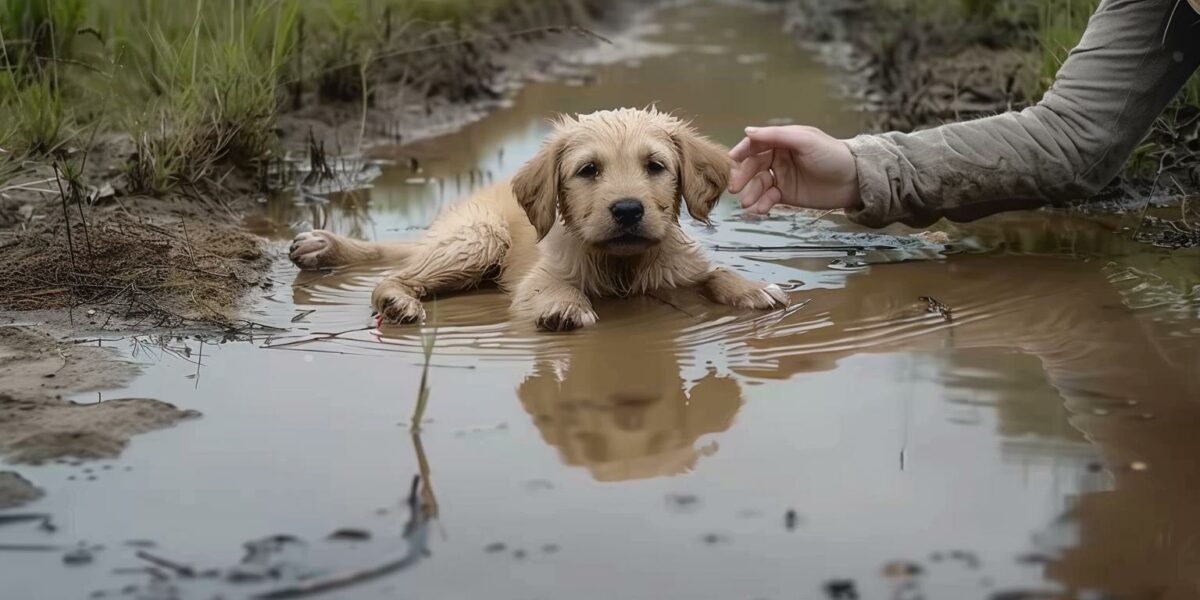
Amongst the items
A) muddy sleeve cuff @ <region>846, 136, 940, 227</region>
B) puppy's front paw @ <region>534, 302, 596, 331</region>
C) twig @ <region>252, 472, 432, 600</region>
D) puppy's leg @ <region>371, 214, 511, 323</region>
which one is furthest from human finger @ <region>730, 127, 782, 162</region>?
twig @ <region>252, 472, 432, 600</region>

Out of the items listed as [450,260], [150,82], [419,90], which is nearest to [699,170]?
[450,260]

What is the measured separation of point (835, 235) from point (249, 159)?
10.2 feet

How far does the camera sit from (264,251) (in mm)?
5672

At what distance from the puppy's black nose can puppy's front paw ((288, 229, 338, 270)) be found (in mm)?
1442

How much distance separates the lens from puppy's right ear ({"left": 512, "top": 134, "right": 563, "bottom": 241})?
193 inches

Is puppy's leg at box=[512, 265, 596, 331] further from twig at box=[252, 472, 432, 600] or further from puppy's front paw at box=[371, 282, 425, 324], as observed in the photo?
twig at box=[252, 472, 432, 600]

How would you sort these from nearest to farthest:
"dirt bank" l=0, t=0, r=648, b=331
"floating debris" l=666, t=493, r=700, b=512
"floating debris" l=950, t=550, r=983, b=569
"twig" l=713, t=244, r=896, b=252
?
"floating debris" l=950, t=550, r=983, b=569, "floating debris" l=666, t=493, r=700, b=512, "dirt bank" l=0, t=0, r=648, b=331, "twig" l=713, t=244, r=896, b=252

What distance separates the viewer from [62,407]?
343 centimetres

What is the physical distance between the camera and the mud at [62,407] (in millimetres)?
3184

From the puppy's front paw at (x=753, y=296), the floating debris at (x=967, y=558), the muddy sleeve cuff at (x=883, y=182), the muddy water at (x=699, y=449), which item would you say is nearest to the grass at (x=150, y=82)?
the muddy water at (x=699, y=449)

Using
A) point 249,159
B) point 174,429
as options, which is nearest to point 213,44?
point 249,159

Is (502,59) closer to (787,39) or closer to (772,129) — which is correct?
(787,39)

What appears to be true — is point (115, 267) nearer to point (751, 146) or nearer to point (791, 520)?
point (751, 146)

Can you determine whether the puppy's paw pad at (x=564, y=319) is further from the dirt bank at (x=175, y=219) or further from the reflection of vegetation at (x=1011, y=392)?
the reflection of vegetation at (x=1011, y=392)
